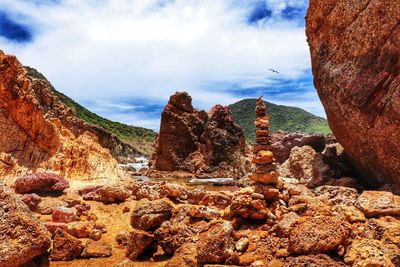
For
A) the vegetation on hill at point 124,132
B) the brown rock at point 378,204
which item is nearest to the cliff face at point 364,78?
the brown rock at point 378,204

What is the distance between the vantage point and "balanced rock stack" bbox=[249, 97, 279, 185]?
41.5 ft

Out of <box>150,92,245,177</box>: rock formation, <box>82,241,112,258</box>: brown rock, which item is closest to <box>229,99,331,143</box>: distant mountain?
<box>150,92,245,177</box>: rock formation

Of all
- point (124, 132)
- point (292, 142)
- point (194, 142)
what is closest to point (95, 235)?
point (292, 142)

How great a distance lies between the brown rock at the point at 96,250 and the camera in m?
10.8

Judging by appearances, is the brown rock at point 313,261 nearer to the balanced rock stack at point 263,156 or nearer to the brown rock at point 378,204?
the brown rock at point 378,204

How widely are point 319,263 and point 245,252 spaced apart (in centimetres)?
262

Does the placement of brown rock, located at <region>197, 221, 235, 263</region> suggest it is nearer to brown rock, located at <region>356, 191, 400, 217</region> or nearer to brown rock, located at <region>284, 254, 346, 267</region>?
brown rock, located at <region>284, 254, 346, 267</region>

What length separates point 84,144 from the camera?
2450 cm

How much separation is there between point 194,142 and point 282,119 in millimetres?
111860

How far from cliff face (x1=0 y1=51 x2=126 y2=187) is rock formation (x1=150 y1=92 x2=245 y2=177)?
2889cm

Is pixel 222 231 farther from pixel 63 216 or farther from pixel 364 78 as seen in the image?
pixel 364 78

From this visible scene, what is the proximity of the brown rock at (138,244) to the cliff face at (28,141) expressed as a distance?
414 inches

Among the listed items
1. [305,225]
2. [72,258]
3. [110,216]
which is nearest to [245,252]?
[305,225]

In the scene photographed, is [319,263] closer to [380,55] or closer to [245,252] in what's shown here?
[245,252]
